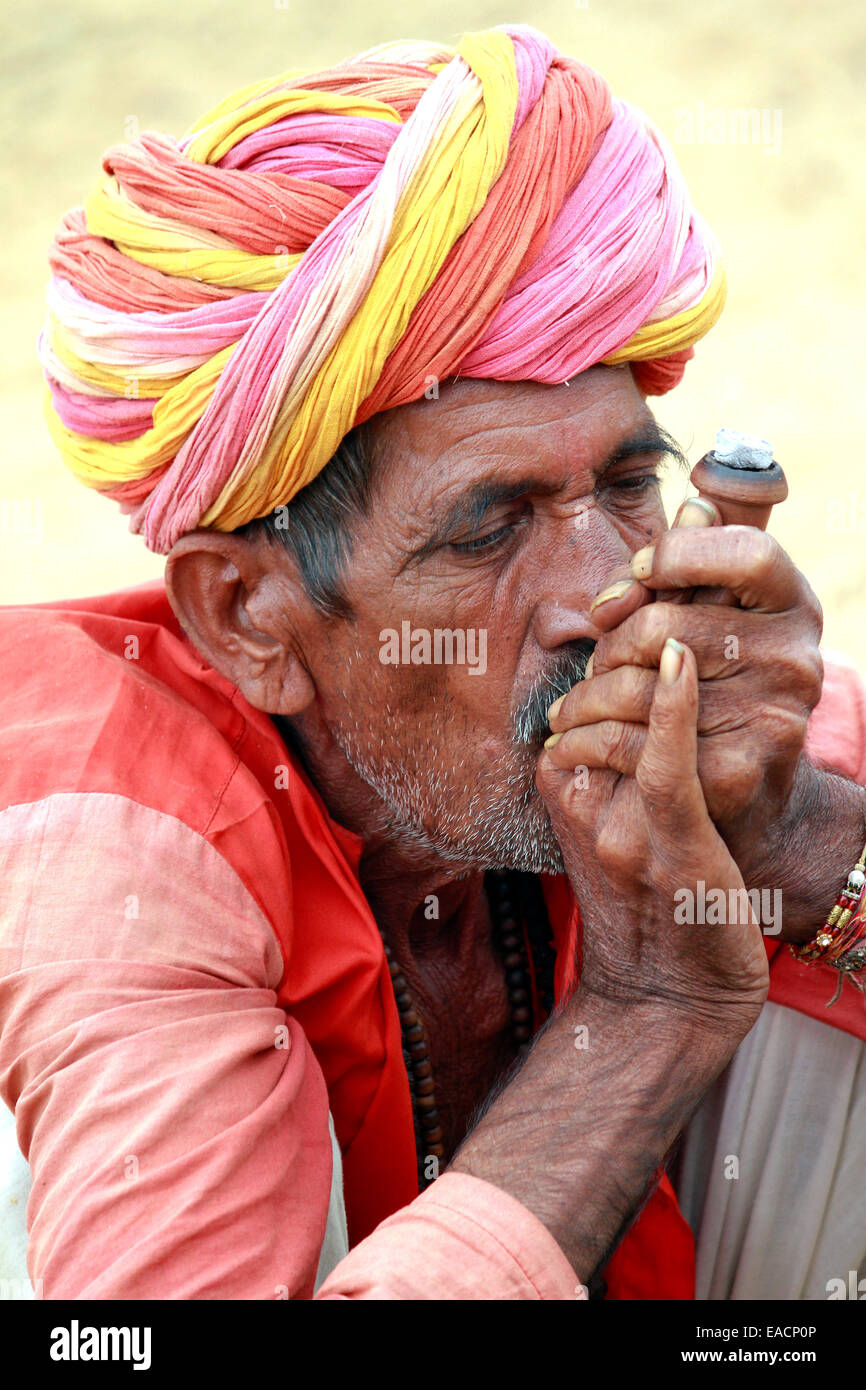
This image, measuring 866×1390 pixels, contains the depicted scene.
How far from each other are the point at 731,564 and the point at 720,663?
0.15 metres

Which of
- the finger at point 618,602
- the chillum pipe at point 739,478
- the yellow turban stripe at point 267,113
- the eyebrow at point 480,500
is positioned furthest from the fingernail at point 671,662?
the yellow turban stripe at point 267,113

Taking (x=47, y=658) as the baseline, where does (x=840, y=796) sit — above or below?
below

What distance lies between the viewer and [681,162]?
313 inches

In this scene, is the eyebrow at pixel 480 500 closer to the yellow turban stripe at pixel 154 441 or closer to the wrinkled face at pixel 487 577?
the wrinkled face at pixel 487 577

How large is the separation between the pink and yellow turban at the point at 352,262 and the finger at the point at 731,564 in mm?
417

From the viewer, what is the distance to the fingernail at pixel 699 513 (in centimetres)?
206

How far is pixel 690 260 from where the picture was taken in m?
2.48

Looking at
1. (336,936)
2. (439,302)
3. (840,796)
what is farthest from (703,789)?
(439,302)

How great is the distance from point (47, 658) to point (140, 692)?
193mm

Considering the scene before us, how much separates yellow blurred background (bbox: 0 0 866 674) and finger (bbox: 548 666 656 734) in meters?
3.66

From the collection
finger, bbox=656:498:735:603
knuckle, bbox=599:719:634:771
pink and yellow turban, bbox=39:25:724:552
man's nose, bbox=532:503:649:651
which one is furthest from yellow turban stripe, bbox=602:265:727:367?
knuckle, bbox=599:719:634:771

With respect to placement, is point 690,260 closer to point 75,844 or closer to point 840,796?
point 840,796

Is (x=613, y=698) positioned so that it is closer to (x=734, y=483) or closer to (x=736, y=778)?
(x=736, y=778)

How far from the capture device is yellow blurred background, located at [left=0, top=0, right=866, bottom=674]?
6.53 metres
